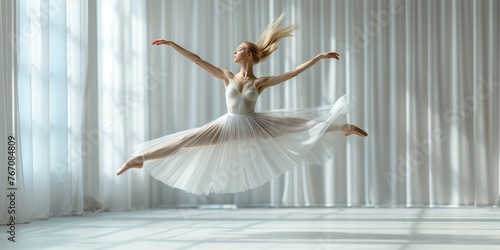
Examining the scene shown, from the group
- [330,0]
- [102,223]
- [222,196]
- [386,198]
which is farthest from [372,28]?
[102,223]

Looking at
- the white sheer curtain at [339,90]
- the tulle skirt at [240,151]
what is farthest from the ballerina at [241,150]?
the white sheer curtain at [339,90]

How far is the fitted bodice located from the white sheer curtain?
1.99 m

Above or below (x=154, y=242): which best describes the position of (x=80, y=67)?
above

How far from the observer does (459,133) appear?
678cm

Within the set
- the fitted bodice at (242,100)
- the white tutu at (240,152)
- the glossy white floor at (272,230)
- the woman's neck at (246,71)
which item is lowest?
the glossy white floor at (272,230)

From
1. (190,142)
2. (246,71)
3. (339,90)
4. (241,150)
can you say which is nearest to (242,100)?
(246,71)

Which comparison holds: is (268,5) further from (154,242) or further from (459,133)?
(154,242)

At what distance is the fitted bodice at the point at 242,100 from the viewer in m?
4.81

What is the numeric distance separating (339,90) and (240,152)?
2468 millimetres

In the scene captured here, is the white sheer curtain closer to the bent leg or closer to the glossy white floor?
the glossy white floor

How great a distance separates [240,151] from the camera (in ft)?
15.3

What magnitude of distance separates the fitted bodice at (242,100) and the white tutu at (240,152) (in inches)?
3.5

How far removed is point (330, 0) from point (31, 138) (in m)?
3.01

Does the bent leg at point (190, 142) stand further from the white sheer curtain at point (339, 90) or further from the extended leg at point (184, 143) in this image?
the white sheer curtain at point (339, 90)
